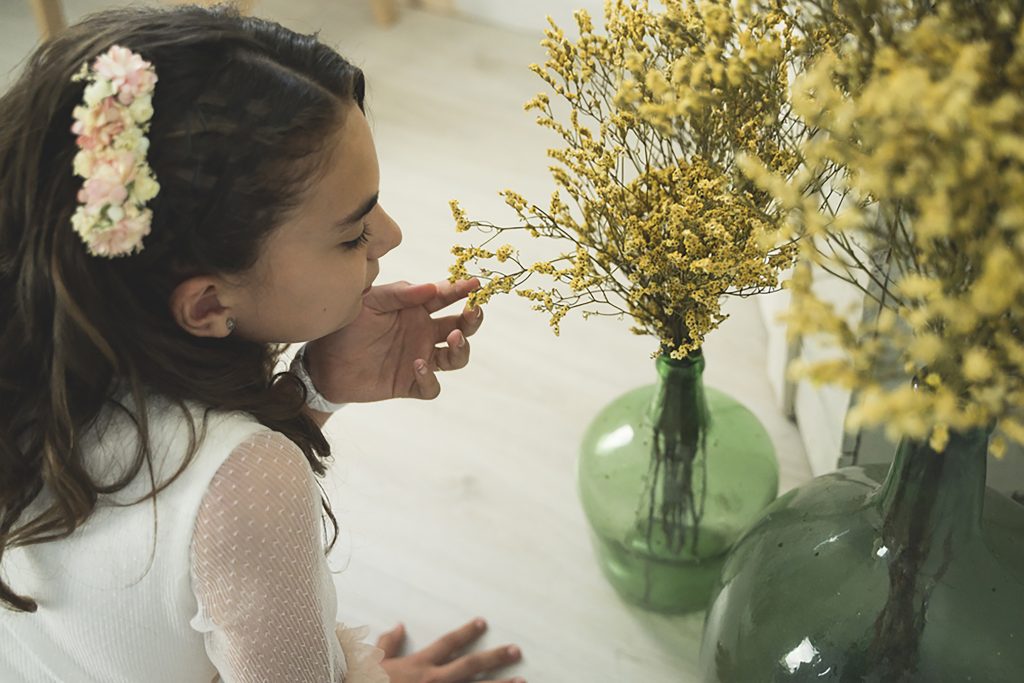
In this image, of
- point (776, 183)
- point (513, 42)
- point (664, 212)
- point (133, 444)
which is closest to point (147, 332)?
point (133, 444)

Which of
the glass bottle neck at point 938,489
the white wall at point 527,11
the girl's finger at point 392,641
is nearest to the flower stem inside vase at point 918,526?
the glass bottle neck at point 938,489

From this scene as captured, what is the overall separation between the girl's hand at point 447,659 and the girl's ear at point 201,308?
0.61m

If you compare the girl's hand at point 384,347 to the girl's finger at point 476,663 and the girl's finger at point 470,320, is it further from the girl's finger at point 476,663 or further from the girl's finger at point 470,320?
the girl's finger at point 476,663

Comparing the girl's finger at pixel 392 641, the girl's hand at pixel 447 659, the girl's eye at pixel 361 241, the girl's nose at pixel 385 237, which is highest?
the girl's eye at pixel 361 241

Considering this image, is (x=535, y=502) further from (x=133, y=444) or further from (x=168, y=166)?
(x=168, y=166)

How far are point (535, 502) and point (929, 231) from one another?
113 cm

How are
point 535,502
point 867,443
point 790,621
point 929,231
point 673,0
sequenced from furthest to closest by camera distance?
point 535,502 < point 867,443 < point 790,621 < point 673,0 < point 929,231

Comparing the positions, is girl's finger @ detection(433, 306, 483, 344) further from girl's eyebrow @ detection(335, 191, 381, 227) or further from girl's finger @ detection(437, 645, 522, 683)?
girl's finger @ detection(437, 645, 522, 683)

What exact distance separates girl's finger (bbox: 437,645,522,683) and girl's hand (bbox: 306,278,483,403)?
393mm

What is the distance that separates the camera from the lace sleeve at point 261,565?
0.87 meters

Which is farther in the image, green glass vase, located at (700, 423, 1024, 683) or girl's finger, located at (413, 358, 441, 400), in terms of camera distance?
girl's finger, located at (413, 358, 441, 400)

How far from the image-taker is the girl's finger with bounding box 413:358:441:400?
108cm

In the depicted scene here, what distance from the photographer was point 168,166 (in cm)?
81

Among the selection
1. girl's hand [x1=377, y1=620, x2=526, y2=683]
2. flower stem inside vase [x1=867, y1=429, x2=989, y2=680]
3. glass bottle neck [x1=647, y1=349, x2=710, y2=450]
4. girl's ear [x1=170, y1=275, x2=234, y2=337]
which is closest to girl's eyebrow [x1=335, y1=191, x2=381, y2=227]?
girl's ear [x1=170, y1=275, x2=234, y2=337]
